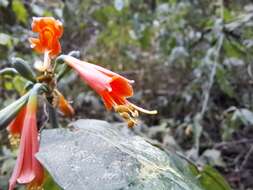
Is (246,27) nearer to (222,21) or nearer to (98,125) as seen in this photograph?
(222,21)

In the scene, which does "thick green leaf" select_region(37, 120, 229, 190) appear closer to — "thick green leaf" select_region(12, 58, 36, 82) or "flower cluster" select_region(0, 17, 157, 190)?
"flower cluster" select_region(0, 17, 157, 190)

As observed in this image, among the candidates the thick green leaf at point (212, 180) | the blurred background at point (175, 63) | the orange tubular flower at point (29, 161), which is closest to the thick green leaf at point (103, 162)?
the orange tubular flower at point (29, 161)

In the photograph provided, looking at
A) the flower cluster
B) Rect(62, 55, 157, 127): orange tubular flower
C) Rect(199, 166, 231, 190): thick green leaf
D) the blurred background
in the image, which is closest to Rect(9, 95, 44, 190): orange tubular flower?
the flower cluster

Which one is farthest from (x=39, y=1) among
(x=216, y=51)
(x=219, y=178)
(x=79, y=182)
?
(x=79, y=182)

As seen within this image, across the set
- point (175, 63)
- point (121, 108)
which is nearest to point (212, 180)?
point (121, 108)

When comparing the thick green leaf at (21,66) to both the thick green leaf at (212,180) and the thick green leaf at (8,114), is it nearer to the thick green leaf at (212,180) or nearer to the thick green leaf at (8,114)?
the thick green leaf at (8,114)
